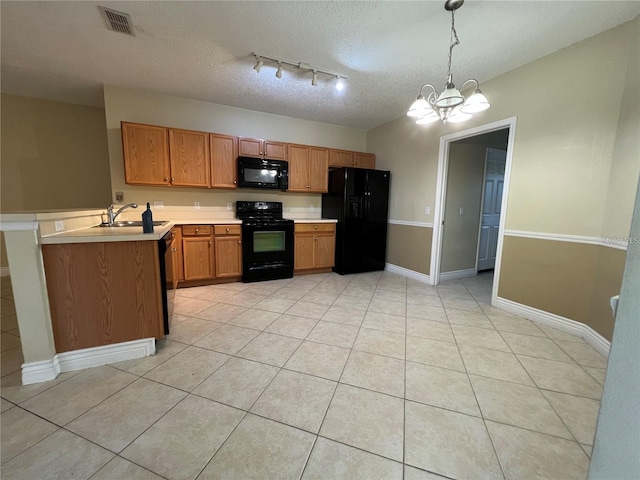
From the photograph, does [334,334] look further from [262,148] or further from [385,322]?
[262,148]

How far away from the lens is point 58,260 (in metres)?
1.66

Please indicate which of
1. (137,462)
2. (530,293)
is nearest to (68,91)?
(137,462)

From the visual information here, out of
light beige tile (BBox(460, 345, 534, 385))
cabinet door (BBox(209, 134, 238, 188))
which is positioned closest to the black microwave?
cabinet door (BBox(209, 134, 238, 188))

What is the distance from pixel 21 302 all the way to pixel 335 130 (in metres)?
4.53

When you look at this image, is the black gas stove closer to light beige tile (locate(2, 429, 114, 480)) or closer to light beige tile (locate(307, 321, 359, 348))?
light beige tile (locate(307, 321, 359, 348))

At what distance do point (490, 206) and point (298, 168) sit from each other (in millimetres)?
3485

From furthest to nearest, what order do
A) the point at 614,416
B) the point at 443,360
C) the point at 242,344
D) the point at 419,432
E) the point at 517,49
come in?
the point at 517,49 < the point at 242,344 < the point at 443,360 < the point at 419,432 < the point at 614,416

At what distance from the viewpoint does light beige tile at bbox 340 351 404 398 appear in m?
1.63

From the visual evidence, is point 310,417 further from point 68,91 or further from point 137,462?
point 68,91

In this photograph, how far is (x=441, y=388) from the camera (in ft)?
5.33

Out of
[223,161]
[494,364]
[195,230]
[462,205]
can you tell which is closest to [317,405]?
[494,364]

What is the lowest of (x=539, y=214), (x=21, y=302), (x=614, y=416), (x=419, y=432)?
(x=419, y=432)

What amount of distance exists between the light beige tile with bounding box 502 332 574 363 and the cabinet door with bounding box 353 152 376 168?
343 centimetres

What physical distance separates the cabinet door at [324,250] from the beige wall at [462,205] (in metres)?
1.78
